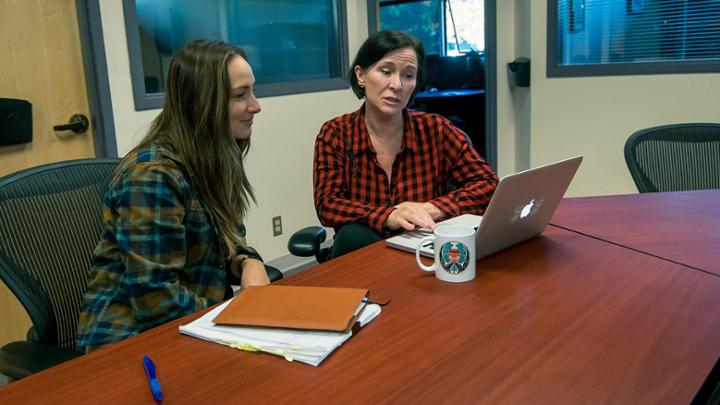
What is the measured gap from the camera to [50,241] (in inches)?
54.6

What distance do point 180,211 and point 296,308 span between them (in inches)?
15.0

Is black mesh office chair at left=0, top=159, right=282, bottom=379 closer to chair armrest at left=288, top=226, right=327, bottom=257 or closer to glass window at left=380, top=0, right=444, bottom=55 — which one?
chair armrest at left=288, top=226, right=327, bottom=257

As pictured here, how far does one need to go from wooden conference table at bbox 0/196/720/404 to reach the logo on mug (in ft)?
0.12

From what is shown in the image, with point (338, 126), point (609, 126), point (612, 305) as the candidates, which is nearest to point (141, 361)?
point (612, 305)

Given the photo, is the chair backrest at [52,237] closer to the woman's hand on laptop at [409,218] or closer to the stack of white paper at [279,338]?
the stack of white paper at [279,338]

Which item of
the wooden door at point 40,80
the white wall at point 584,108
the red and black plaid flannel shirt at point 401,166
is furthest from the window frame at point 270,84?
the white wall at point 584,108

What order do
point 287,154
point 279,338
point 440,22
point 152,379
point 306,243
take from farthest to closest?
point 440,22 < point 287,154 < point 306,243 < point 279,338 < point 152,379

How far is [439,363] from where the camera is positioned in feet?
3.00

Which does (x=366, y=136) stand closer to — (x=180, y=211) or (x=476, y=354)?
(x=180, y=211)

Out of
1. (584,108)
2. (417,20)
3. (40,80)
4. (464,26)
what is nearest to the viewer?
(40,80)

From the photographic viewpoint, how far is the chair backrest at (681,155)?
89.0 inches

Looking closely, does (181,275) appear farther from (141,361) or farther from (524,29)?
(524,29)

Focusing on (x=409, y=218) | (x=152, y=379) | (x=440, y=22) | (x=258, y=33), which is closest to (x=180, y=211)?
(x=152, y=379)

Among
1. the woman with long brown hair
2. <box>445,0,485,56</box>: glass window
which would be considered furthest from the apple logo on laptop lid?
<box>445,0,485,56</box>: glass window
